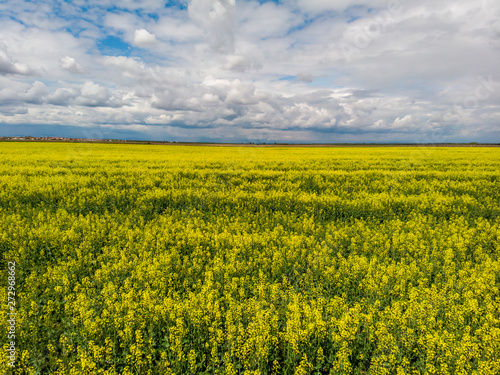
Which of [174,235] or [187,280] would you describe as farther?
[174,235]

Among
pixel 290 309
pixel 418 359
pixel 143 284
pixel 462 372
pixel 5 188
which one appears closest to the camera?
pixel 462 372

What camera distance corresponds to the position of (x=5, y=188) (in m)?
12.0

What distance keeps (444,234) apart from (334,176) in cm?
878

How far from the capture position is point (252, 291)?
5070 millimetres

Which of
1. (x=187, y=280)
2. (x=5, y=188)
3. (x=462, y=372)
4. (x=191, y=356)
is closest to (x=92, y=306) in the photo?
(x=187, y=280)

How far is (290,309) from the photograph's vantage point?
430 cm

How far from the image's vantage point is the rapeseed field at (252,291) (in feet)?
11.8

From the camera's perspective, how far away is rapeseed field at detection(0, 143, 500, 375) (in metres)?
3.60

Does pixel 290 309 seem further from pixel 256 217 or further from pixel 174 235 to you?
pixel 256 217

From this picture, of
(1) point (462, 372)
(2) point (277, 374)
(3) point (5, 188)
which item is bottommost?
(2) point (277, 374)

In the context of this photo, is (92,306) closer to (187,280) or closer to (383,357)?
(187,280)

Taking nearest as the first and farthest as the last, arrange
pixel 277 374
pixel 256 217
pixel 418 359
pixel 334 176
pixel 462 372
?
pixel 462 372
pixel 277 374
pixel 418 359
pixel 256 217
pixel 334 176

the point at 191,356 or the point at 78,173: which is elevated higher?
the point at 78,173

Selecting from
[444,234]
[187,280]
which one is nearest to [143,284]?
[187,280]
